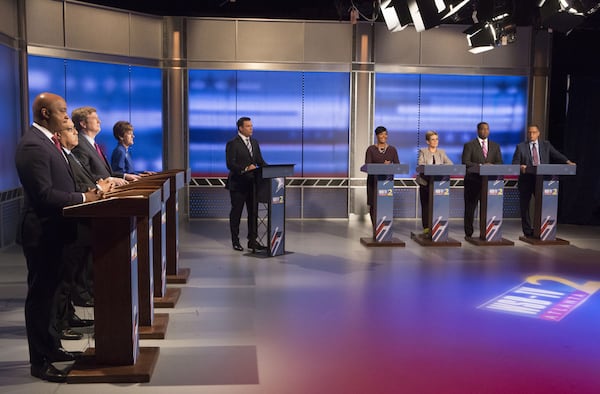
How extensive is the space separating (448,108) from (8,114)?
695 centimetres

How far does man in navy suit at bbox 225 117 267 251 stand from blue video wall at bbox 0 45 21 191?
279 centimetres

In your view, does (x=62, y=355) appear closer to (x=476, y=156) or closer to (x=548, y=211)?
(x=476, y=156)

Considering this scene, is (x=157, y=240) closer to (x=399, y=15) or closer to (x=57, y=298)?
(x=57, y=298)

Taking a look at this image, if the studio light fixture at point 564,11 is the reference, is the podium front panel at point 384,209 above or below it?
below

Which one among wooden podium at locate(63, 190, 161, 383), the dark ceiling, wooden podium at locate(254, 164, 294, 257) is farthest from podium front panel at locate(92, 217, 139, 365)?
the dark ceiling

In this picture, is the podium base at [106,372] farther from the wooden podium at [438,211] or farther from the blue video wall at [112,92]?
the blue video wall at [112,92]

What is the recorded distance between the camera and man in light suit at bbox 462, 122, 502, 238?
8016 millimetres

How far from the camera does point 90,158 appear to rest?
4.37 metres

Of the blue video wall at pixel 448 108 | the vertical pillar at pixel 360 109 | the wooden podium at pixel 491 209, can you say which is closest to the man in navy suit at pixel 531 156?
the wooden podium at pixel 491 209

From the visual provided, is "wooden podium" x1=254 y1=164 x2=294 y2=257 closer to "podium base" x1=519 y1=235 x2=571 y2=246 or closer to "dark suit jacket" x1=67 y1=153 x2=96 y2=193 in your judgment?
"dark suit jacket" x1=67 y1=153 x2=96 y2=193

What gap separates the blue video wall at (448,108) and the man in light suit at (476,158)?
228 cm

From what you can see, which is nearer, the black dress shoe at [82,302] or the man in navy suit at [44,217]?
the man in navy suit at [44,217]

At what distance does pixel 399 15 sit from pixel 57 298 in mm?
5840

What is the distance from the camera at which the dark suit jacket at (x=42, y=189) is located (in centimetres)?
310
